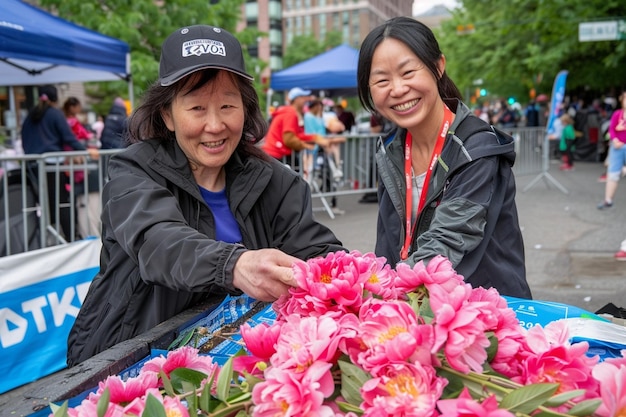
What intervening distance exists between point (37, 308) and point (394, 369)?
417 centimetres

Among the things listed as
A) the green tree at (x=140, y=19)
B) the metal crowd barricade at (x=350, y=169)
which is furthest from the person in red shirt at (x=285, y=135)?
the green tree at (x=140, y=19)

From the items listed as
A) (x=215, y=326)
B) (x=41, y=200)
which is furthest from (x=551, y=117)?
(x=215, y=326)

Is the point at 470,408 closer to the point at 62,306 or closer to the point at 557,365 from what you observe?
the point at 557,365

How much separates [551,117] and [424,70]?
11272 mm

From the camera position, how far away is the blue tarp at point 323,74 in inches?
563

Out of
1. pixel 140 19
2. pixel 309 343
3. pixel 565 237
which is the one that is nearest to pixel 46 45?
pixel 309 343

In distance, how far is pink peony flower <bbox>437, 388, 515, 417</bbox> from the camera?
0.85 m

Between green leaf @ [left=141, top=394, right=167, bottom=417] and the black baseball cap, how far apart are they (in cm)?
112

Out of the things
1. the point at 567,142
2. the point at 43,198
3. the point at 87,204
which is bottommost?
the point at 87,204

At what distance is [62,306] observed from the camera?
4.73 m

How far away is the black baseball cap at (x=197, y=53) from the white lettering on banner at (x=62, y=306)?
3202 millimetres

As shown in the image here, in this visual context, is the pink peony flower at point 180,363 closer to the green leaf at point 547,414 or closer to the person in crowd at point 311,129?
the green leaf at point 547,414

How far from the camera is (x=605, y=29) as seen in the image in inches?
622

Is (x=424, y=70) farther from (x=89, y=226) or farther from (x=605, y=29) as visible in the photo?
(x=605, y=29)
